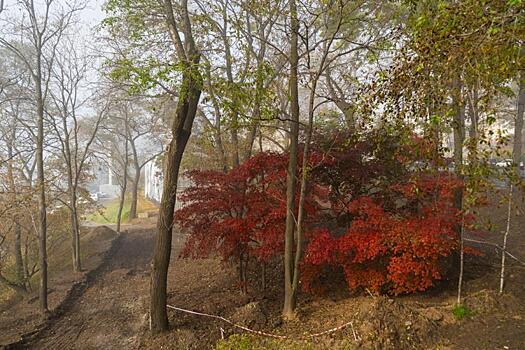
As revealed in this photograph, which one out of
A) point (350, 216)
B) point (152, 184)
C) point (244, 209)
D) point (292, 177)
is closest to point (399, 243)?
point (350, 216)

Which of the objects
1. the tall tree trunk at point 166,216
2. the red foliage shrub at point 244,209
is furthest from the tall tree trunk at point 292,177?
the tall tree trunk at point 166,216

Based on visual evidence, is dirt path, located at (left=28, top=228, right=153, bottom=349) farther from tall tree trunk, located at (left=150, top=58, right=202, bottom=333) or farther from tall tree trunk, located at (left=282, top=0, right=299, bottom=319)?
tall tree trunk, located at (left=282, top=0, right=299, bottom=319)

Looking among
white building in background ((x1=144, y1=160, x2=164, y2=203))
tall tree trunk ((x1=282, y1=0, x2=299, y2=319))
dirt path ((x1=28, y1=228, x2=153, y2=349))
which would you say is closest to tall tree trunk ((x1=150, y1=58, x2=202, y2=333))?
dirt path ((x1=28, y1=228, x2=153, y2=349))

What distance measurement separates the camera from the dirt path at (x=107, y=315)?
267 inches

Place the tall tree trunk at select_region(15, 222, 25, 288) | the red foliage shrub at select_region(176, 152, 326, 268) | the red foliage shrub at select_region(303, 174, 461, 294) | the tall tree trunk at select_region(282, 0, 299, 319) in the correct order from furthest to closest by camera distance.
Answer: the tall tree trunk at select_region(15, 222, 25, 288) < the red foliage shrub at select_region(176, 152, 326, 268) < the tall tree trunk at select_region(282, 0, 299, 319) < the red foliage shrub at select_region(303, 174, 461, 294)

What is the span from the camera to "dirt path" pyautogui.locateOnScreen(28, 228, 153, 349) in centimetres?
678

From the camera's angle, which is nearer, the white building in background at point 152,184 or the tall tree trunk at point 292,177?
the tall tree trunk at point 292,177

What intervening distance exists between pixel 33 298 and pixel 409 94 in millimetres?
11456

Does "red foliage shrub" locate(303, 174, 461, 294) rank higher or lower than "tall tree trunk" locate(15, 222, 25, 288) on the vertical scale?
higher

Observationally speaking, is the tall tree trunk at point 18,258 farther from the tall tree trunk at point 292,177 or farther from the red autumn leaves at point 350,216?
the tall tree trunk at point 292,177

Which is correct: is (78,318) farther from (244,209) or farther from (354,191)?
(354,191)

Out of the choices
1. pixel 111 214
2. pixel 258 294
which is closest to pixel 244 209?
pixel 258 294

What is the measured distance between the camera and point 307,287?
686cm

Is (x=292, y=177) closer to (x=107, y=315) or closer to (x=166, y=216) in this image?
(x=166, y=216)
